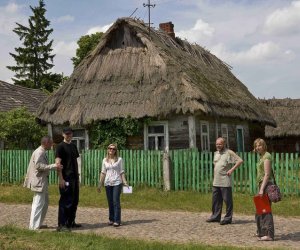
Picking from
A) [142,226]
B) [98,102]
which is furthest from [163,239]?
[98,102]

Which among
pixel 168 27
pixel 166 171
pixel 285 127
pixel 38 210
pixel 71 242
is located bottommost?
pixel 71 242

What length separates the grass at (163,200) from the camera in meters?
11.4

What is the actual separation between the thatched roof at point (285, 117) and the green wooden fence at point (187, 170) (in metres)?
20.9

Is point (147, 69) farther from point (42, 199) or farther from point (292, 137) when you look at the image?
point (292, 137)

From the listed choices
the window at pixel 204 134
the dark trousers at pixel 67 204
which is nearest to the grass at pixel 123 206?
the dark trousers at pixel 67 204

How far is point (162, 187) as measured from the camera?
14.3 metres

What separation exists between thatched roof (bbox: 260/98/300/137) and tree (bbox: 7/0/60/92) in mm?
22168

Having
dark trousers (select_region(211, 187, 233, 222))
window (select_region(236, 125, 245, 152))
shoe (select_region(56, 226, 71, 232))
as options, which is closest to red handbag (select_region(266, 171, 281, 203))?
dark trousers (select_region(211, 187, 233, 222))

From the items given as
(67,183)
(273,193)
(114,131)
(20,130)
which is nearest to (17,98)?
(20,130)

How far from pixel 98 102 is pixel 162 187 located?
571 centimetres

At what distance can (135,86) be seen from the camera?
18.5 m

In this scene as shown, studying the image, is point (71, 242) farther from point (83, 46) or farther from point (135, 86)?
point (83, 46)

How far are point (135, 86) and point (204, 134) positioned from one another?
3414 mm

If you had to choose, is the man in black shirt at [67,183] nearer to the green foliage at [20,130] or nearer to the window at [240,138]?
the green foliage at [20,130]
